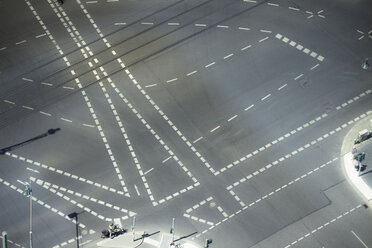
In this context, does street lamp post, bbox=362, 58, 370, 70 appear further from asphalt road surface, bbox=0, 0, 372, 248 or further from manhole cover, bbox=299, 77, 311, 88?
manhole cover, bbox=299, 77, 311, 88

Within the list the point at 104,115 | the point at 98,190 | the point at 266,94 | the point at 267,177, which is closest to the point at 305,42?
the point at 266,94

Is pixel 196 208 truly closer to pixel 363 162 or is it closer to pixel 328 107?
pixel 363 162

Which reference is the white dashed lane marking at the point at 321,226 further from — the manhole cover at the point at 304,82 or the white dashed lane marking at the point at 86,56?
the white dashed lane marking at the point at 86,56

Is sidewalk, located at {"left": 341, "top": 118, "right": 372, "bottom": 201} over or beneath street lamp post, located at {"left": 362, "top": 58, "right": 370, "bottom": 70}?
beneath

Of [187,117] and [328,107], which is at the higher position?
[328,107]

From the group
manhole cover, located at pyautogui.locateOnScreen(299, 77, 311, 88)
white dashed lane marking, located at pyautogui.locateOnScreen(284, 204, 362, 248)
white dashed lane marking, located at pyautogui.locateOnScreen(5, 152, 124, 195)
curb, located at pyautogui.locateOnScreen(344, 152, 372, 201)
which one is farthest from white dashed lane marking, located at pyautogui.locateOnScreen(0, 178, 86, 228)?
manhole cover, located at pyautogui.locateOnScreen(299, 77, 311, 88)

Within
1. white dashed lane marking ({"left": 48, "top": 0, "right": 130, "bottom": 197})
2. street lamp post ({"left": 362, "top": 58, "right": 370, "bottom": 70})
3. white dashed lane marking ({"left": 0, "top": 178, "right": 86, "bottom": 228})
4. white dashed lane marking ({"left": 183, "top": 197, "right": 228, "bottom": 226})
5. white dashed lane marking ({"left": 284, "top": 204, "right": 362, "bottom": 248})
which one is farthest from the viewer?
street lamp post ({"left": 362, "top": 58, "right": 370, "bottom": 70})

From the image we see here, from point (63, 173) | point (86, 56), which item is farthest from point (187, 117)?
point (86, 56)
